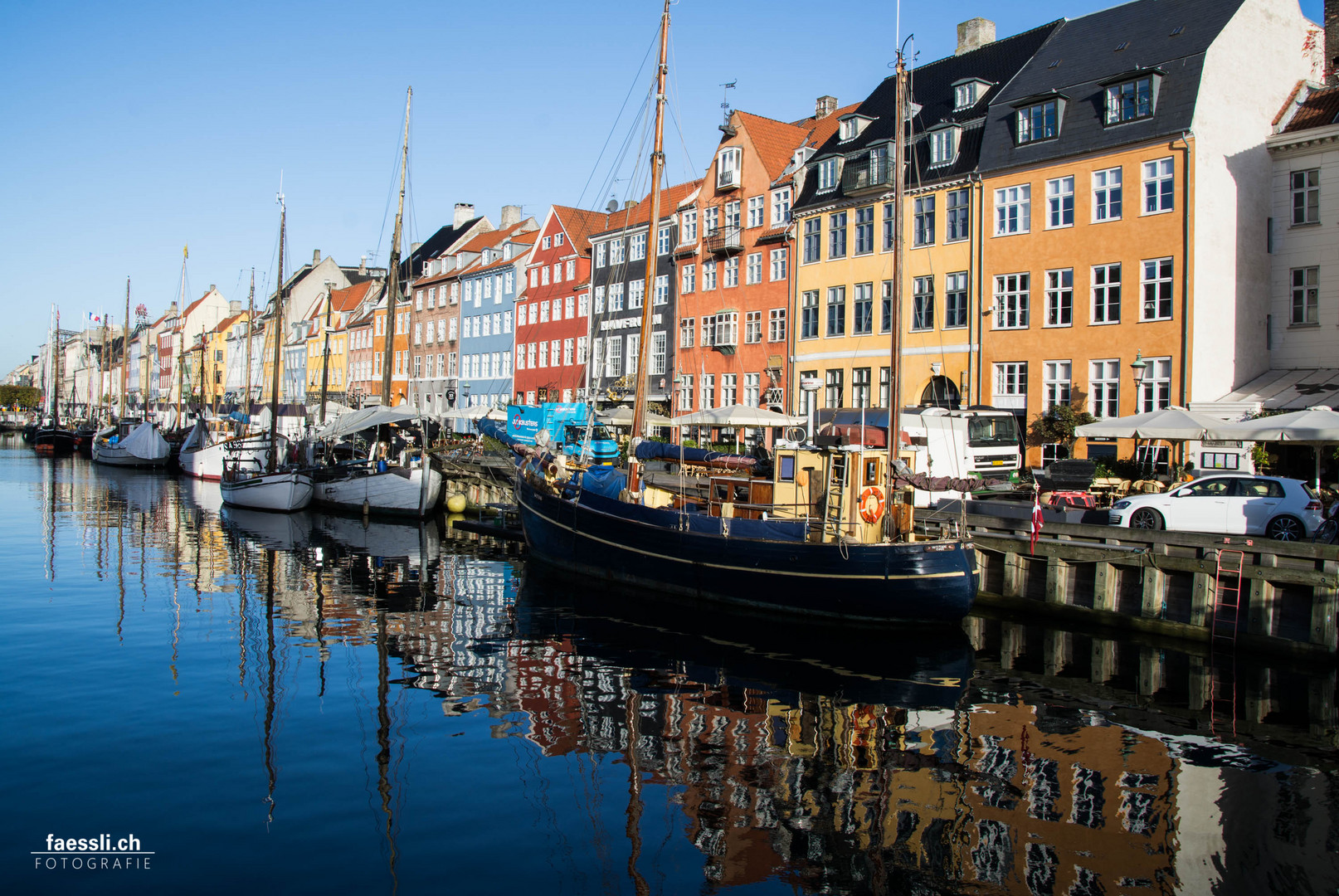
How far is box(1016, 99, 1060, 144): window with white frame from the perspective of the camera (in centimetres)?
3484

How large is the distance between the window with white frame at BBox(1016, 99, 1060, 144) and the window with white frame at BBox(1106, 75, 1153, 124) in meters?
2.01

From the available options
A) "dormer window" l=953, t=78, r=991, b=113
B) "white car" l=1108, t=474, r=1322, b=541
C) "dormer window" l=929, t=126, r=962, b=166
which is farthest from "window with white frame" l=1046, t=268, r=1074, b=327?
"white car" l=1108, t=474, r=1322, b=541

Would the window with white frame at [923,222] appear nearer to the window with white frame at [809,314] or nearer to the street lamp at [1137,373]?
the window with white frame at [809,314]

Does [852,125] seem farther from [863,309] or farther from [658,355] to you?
[658,355]

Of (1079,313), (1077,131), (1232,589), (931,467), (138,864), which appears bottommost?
(138,864)

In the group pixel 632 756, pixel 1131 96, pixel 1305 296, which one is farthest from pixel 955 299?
pixel 632 756

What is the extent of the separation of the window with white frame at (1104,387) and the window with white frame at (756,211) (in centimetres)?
1893

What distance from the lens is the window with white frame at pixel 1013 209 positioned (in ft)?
116

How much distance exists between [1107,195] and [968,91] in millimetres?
8667

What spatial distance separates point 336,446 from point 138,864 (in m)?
45.0

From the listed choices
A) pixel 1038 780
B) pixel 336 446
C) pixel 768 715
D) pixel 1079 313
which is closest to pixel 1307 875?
pixel 1038 780

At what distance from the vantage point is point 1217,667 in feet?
54.4

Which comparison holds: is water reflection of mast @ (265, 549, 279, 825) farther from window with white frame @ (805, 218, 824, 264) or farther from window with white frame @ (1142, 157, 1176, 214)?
window with white frame @ (1142, 157, 1176, 214)

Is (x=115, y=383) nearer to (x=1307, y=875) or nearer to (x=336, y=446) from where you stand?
(x=336, y=446)
